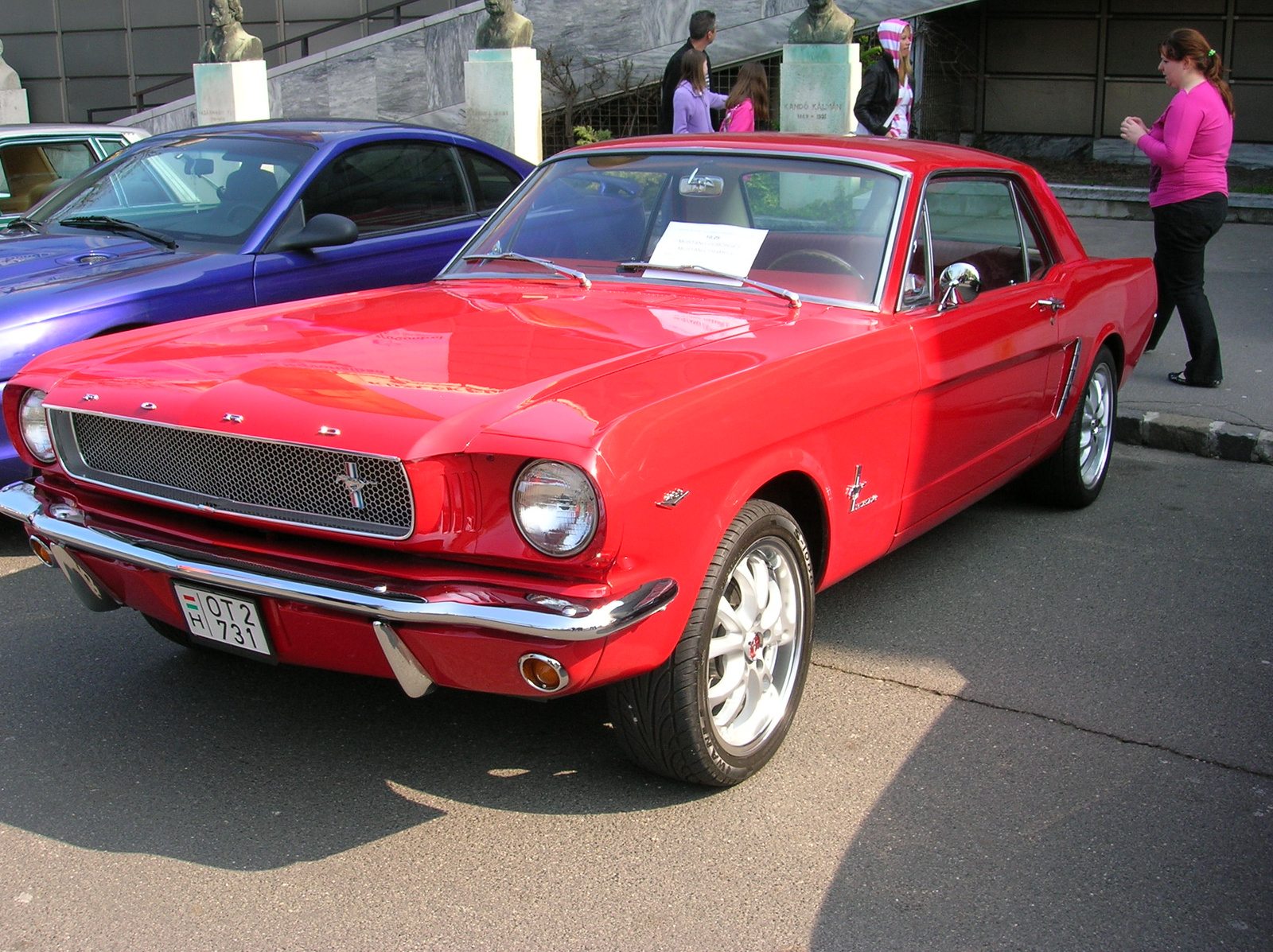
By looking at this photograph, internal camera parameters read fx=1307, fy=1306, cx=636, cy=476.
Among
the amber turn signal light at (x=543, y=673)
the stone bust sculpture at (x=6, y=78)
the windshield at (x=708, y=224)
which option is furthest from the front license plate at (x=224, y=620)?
the stone bust sculpture at (x=6, y=78)

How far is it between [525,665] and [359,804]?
2.47ft

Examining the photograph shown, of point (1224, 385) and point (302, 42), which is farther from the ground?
point (302, 42)

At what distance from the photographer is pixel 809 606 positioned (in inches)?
139

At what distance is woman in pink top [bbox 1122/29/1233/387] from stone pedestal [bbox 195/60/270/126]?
11.8 m

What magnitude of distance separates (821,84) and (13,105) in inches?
613

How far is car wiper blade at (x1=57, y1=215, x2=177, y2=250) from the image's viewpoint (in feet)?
19.6

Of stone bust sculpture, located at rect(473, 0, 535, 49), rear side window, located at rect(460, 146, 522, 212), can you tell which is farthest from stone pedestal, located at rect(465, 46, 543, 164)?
rear side window, located at rect(460, 146, 522, 212)

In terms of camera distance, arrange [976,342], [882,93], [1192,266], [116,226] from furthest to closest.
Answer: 1. [882,93]
2. [1192,266]
3. [116,226]
4. [976,342]

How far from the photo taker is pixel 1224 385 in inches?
297

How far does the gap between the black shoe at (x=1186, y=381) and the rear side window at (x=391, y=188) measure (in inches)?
165

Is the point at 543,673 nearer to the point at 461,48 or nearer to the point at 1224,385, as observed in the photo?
the point at 1224,385

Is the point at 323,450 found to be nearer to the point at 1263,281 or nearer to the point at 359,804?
the point at 359,804

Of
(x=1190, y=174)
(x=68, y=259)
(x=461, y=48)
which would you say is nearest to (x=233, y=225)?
(x=68, y=259)

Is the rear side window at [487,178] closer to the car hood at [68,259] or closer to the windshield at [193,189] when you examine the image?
the windshield at [193,189]
